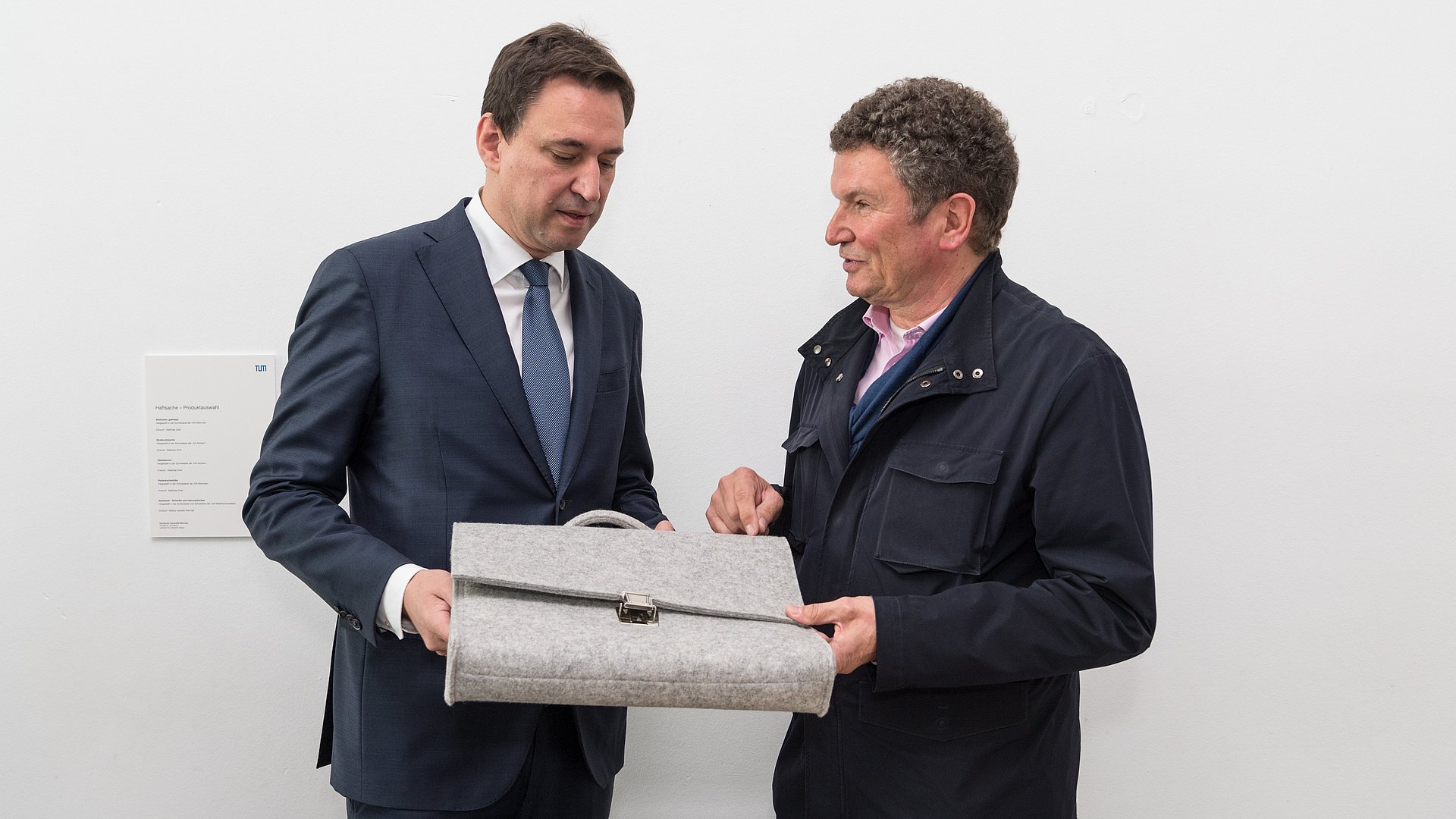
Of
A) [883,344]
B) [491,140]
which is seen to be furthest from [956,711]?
[491,140]

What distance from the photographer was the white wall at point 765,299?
209 cm

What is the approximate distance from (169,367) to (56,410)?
0.78 ft

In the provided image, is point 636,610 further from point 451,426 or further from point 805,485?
point 805,485

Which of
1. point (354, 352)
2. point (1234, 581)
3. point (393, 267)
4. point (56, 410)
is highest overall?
point (393, 267)

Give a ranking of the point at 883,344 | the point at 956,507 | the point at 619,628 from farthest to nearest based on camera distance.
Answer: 1. the point at 883,344
2. the point at 956,507
3. the point at 619,628

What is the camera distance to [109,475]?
214 cm

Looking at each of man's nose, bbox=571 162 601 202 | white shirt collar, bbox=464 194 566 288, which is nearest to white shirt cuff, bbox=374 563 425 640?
white shirt collar, bbox=464 194 566 288

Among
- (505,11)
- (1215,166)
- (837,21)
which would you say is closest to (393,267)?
(505,11)

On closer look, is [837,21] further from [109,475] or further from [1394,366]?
[109,475]

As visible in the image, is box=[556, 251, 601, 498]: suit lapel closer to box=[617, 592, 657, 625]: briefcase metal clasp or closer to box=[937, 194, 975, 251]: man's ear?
box=[617, 592, 657, 625]: briefcase metal clasp

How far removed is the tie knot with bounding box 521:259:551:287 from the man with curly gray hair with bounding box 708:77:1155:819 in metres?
0.47

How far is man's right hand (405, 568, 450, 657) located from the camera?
1333 mm

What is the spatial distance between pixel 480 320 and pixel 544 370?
0.40 ft

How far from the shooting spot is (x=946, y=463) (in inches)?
59.7
